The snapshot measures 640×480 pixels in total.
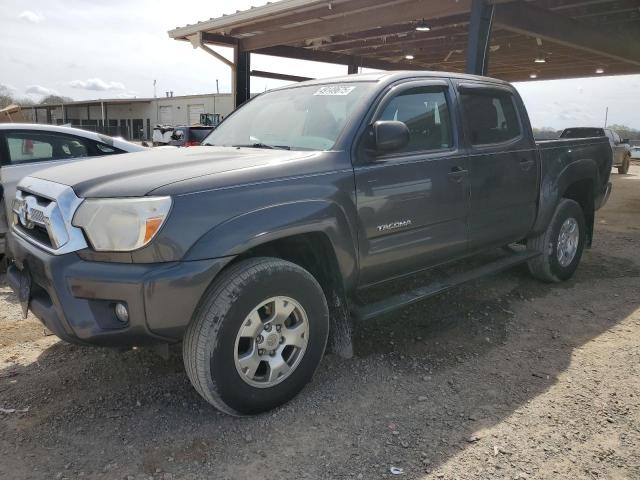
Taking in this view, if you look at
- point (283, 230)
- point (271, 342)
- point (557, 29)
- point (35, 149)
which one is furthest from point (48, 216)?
point (557, 29)

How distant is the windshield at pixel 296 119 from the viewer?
339cm

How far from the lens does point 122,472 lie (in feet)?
8.13

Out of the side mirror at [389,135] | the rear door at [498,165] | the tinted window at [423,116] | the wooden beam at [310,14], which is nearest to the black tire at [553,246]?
the rear door at [498,165]

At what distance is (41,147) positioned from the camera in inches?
230

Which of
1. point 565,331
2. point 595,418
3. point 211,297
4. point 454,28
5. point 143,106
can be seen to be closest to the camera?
point 211,297

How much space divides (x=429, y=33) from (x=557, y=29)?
310 centimetres

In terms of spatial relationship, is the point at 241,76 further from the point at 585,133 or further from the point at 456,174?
the point at 456,174

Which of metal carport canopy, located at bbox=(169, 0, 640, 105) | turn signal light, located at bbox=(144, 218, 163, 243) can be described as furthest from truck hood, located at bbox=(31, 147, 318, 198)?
metal carport canopy, located at bbox=(169, 0, 640, 105)

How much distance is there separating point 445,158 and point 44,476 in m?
3.06

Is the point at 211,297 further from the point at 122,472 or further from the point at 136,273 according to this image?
the point at 122,472

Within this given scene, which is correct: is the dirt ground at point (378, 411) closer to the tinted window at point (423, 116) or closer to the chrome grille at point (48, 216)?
the chrome grille at point (48, 216)

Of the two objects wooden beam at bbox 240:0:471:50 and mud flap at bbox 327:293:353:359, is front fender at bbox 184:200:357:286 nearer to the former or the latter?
mud flap at bbox 327:293:353:359

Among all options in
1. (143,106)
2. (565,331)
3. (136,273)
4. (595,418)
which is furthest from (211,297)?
(143,106)

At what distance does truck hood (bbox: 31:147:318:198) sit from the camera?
2.59 meters
